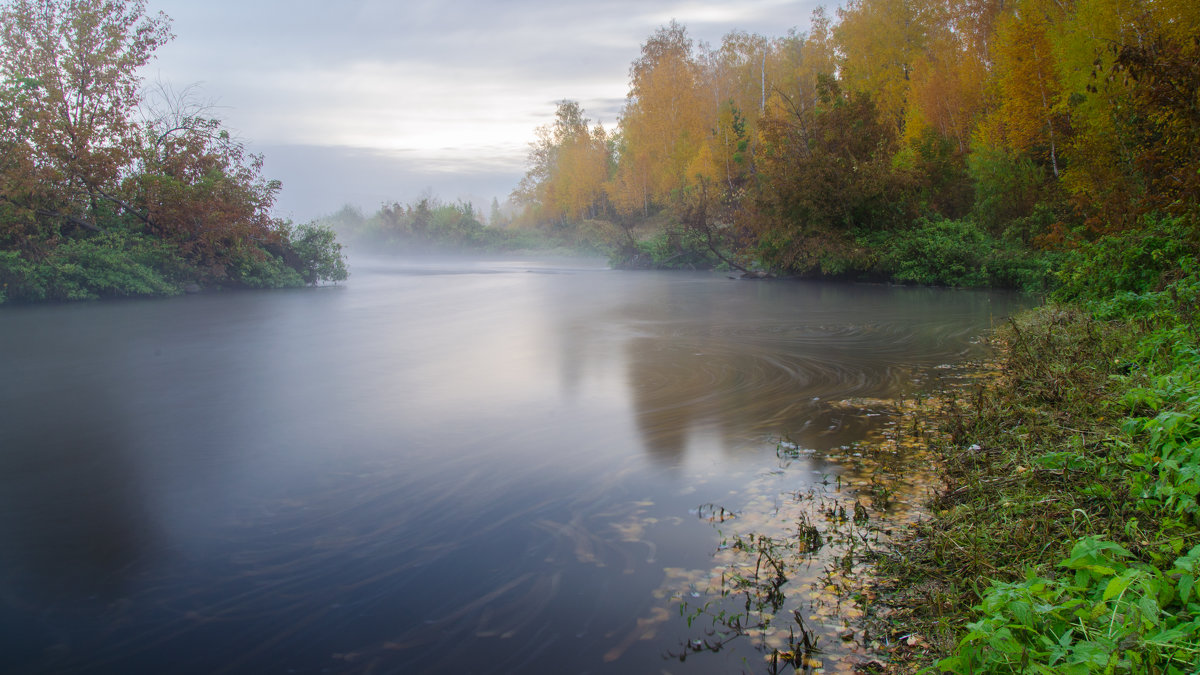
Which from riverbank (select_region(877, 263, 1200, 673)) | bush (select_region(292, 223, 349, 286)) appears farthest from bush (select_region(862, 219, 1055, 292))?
bush (select_region(292, 223, 349, 286))

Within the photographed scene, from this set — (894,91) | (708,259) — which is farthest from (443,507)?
(894,91)

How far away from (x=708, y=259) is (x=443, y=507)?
1031 inches

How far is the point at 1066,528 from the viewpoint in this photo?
2898 millimetres

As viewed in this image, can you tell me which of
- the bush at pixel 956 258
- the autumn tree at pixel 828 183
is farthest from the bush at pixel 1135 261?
the autumn tree at pixel 828 183

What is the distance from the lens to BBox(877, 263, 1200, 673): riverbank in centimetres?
200

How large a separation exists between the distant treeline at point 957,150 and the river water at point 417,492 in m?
4.21

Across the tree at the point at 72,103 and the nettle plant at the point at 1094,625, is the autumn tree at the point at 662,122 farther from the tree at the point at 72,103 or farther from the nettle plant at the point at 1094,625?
the nettle plant at the point at 1094,625

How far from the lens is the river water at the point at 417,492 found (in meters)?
3.06

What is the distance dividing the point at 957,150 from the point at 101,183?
26.8 m

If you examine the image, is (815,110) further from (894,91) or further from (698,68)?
(698,68)

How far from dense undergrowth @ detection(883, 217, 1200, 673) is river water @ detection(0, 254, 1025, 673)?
0.48 m

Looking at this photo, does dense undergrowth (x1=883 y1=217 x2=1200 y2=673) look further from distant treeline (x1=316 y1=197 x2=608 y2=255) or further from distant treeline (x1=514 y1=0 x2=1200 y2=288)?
distant treeline (x1=316 y1=197 x2=608 y2=255)

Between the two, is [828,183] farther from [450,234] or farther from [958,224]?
[450,234]

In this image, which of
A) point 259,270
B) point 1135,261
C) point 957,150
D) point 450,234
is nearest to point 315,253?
point 259,270
